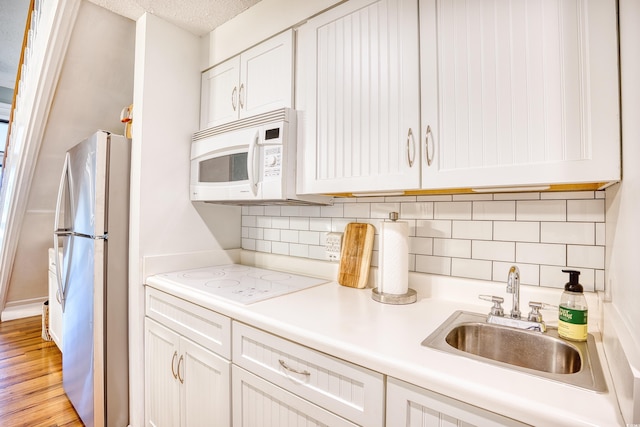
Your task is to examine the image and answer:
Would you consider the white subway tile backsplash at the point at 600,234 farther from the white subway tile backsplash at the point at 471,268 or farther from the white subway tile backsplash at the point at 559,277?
the white subway tile backsplash at the point at 471,268

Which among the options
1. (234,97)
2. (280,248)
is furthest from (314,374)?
(234,97)

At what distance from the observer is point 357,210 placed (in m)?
1.62

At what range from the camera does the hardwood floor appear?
6.07ft

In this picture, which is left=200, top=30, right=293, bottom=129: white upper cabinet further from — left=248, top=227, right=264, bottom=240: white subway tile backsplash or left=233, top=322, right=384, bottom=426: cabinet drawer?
left=233, top=322, right=384, bottom=426: cabinet drawer

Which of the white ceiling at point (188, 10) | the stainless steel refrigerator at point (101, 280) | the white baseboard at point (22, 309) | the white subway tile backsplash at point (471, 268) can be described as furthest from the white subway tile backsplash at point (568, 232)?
the white baseboard at point (22, 309)

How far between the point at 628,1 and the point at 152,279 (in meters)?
2.02

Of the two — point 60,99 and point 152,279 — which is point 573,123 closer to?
point 152,279

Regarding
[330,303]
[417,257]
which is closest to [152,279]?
[330,303]

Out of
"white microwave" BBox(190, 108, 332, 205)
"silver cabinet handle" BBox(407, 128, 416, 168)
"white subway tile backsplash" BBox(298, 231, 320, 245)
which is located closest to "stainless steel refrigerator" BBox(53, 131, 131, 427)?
"white microwave" BBox(190, 108, 332, 205)

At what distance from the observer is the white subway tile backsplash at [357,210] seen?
1577 mm

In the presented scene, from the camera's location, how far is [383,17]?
3.94 ft

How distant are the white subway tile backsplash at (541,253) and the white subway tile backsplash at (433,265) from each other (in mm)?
259

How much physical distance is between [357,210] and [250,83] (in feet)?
2.83

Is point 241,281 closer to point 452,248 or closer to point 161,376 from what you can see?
point 161,376
